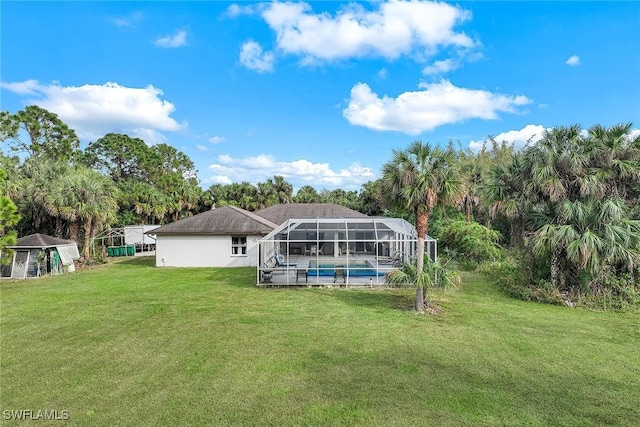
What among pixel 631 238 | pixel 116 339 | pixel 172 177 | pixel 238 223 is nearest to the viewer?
pixel 116 339

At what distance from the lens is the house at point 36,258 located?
1727cm

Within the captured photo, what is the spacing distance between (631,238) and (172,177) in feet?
119

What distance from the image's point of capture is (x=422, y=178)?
9359mm

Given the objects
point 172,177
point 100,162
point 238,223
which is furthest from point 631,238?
point 100,162

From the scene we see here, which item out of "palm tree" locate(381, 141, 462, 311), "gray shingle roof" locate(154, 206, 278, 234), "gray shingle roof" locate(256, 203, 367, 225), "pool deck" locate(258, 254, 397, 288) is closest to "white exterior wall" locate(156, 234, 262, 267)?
"gray shingle roof" locate(154, 206, 278, 234)

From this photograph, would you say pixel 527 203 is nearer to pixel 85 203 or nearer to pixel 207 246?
pixel 207 246

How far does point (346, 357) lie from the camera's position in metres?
6.72

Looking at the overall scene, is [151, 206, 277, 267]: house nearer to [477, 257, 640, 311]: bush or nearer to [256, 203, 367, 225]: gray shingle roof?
[256, 203, 367, 225]: gray shingle roof

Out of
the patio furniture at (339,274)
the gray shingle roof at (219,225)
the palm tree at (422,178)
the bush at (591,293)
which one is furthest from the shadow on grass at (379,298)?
the gray shingle roof at (219,225)

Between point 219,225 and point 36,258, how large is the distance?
918 centimetres

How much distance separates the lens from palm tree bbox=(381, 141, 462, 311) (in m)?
9.42

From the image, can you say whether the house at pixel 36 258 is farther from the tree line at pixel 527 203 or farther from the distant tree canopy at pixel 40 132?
the distant tree canopy at pixel 40 132

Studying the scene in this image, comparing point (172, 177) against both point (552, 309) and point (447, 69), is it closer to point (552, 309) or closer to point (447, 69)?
point (447, 69)

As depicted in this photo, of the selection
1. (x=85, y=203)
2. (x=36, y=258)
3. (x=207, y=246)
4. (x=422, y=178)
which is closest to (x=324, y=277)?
(x=422, y=178)
